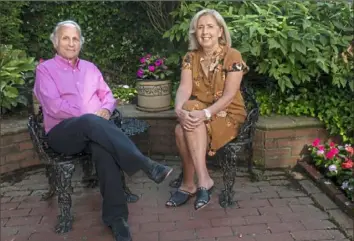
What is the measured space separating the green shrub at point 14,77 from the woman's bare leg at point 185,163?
1688 millimetres

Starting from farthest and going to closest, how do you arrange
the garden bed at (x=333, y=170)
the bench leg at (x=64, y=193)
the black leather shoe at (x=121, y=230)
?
the garden bed at (x=333, y=170), the bench leg at (x=64, y=193), the black leather shoe at (x=121, y=230)

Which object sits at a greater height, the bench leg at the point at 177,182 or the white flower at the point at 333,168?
the white flower at the point at 333,168

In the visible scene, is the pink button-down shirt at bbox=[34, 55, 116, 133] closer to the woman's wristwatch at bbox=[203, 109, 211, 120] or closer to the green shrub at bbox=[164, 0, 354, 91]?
the woman's wristwatch at bbox=[203, 109, 211, 120]

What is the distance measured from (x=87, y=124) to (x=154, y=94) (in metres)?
1.43

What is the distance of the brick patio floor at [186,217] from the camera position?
2.63 metres

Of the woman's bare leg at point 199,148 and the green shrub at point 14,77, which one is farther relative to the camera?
the green shrub at point 14,77

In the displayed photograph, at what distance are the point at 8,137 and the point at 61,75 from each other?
1.10 meters

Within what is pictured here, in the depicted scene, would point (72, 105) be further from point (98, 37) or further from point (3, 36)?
point (98, 37)

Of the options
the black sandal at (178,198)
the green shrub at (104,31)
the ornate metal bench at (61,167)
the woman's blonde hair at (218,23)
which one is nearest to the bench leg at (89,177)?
the ornate metal bench at (61,167)

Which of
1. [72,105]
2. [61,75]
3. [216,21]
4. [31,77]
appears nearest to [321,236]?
[216,21]

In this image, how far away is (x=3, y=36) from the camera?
4.39 m

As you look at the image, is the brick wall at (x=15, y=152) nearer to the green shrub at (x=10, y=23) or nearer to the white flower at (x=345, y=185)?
the green shrub at (x=10, y=23)

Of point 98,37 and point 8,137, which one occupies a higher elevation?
point 98,37

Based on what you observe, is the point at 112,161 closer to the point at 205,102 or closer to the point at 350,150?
the point at 205,102
